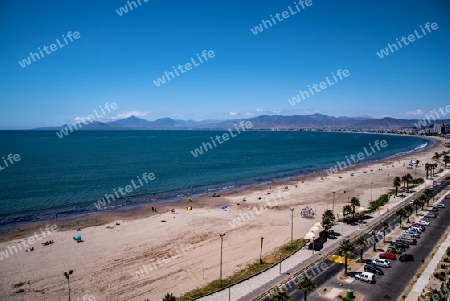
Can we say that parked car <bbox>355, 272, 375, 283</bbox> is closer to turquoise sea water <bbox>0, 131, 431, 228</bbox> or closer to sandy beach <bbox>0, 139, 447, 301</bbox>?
sandy beach <bbox>0, 139, 447, 301</bbox>

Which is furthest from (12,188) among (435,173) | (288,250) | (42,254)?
(435,173)

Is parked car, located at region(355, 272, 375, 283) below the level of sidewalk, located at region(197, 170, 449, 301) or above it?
below

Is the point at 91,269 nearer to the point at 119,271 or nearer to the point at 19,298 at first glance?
the point at 119,271

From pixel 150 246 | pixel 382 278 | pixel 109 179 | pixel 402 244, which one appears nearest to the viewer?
pixel 382 278

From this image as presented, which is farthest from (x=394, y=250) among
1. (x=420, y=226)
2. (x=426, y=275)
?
(x=420, y=226)

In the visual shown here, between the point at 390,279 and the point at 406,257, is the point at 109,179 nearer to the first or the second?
the point at 406,257

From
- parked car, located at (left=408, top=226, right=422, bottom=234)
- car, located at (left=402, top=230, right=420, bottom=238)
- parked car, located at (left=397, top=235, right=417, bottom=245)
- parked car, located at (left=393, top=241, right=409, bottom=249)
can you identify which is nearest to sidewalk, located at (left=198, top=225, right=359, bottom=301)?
parked car, located at (left=393, top=241, right=409, bottom=249)

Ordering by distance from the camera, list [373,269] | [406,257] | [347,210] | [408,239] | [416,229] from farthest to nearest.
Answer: [347,210] → [416,229] → [408,239] → [406,257] → [373,269]

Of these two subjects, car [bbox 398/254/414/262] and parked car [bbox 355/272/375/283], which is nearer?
parked car [bbox 355/272/375/283]
